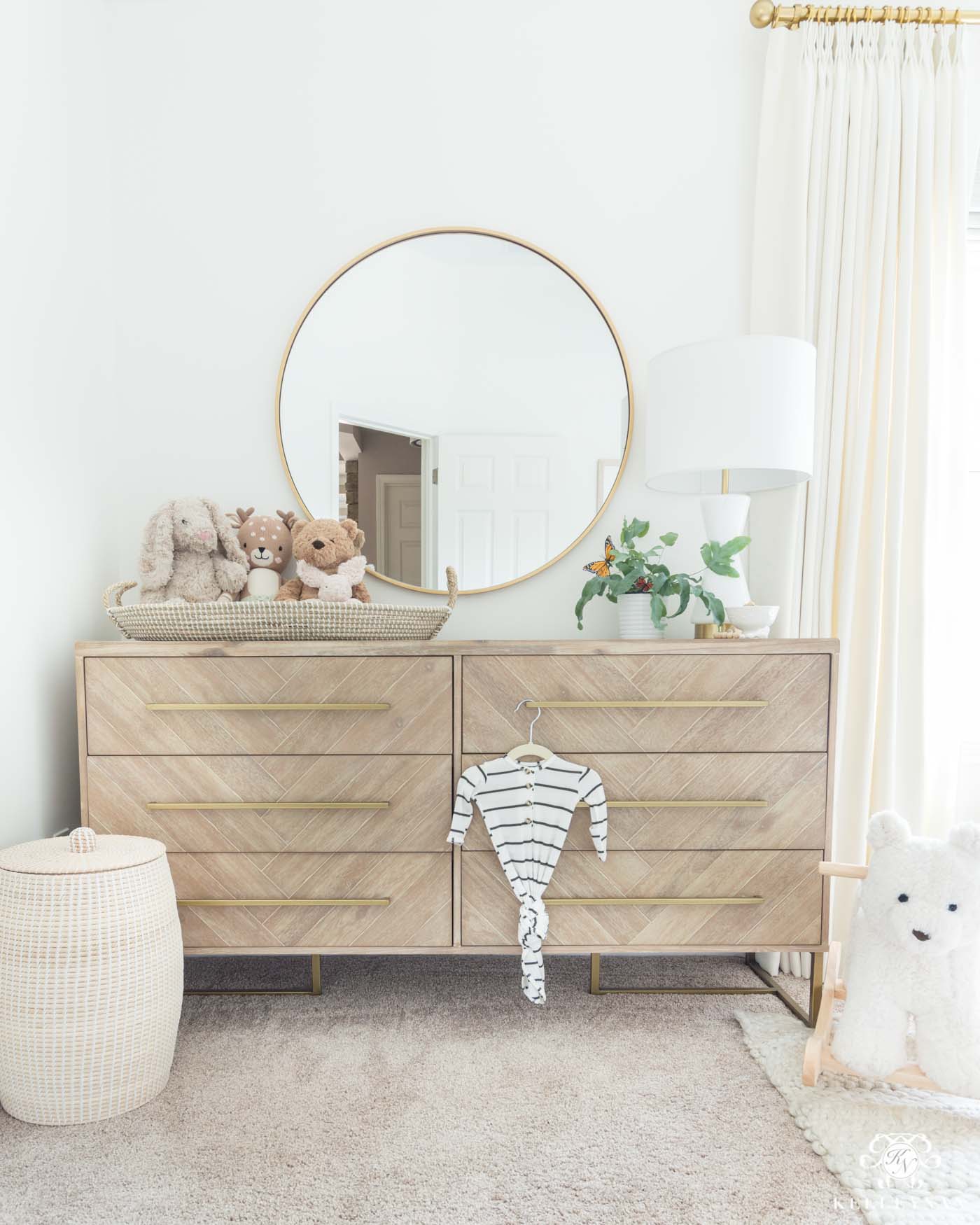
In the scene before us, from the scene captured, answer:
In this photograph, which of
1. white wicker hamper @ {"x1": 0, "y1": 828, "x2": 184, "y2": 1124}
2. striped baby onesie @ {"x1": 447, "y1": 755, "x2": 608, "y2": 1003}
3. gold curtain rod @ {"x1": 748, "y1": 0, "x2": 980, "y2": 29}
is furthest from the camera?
gold curtain rod @ {"x1": 748, "y1": 0, "x2": 980, "y2": 29}

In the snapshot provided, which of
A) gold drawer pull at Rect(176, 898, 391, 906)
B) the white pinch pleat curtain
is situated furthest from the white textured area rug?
gold drawer pull at Rect(176, 898, 391, 906)

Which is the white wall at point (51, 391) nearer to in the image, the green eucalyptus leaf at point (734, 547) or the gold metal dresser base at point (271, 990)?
the gold metal dresser base at point (271, 990)

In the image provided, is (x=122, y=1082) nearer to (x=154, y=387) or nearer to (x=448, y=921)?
(x=448, y=921)

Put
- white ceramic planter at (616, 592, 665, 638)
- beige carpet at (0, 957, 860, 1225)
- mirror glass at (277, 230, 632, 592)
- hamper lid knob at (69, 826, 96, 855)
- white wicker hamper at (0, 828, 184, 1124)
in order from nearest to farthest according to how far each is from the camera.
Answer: beige carpet at (0, 957, 860, 1225) → white wicker hamper at (0, 828, 184, 1124) → hamper lid knob at (69, 826, 96, 855) → white ceramic planter at (616, 592, 665, 638) → mirror glass at (277, 230, 632, 592)

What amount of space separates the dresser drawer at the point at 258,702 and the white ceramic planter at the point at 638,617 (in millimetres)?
477

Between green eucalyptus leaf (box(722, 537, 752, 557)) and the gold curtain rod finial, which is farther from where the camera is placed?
the gold curtain rod finial

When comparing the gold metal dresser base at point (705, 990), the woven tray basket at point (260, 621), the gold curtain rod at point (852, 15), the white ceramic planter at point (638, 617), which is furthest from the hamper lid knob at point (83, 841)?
the gold curtain rod at point (852, 15)

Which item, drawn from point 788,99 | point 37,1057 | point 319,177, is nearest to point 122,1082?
point 37,1057

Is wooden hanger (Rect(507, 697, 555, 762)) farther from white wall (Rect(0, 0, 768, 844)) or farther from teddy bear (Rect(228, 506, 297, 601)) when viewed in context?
teddy bear (Rect(228, 506, 297, 601))

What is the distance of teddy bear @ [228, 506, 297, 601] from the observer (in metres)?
2.05

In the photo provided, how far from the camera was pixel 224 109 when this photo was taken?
215 cm

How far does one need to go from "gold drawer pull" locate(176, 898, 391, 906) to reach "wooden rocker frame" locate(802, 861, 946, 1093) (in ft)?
2.84

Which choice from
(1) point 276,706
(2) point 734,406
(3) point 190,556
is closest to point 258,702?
(1) point 276,706

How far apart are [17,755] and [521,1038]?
4.01 ft
